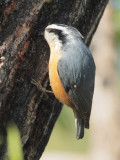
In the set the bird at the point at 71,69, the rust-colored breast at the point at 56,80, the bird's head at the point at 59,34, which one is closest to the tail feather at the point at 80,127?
the bird at the point at 71,69

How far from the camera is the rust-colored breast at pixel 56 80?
362cm

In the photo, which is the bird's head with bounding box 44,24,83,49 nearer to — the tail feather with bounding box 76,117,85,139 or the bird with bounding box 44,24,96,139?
the bird with bounding box 44,24,96,139

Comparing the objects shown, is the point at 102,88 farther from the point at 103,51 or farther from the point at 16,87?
the point at 16,87

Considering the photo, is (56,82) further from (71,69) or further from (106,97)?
(106,97)

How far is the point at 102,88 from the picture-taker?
328 inches

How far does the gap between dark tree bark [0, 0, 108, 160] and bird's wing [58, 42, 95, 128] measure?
180 mm

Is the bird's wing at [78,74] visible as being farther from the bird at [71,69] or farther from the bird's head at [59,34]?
the bird's head at [59,34]

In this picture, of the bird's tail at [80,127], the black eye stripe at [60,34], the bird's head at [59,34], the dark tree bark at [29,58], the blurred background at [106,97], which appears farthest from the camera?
the blurred background at [106,97]

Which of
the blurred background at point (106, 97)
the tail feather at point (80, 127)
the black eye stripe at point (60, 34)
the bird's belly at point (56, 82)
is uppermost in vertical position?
the black eye stripe at point (60, 34)

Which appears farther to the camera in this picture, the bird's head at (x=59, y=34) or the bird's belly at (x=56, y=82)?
the bird's belly at (x=56, y=82)

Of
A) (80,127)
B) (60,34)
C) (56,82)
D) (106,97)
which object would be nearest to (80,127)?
(80,127)

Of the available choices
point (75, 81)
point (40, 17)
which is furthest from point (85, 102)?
point (40, 17)

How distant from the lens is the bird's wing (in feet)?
12.0

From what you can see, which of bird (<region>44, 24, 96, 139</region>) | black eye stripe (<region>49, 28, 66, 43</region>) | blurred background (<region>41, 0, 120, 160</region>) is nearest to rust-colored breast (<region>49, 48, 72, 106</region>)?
bird (<region>44, 24, 96, 139</region>)
